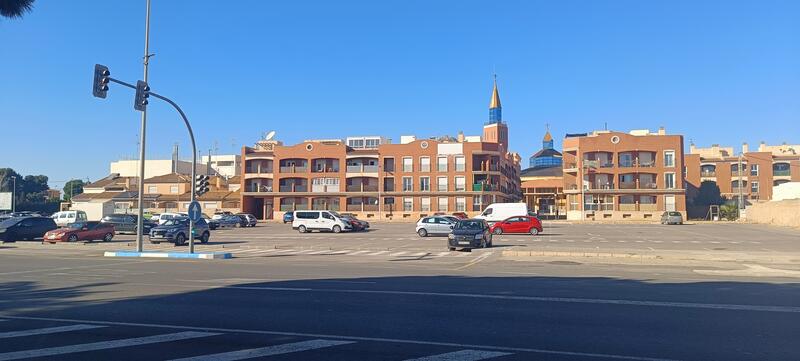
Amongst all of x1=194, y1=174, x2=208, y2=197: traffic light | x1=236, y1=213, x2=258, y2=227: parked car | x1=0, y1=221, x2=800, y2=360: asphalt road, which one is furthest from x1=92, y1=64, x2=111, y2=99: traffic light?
x1=236, y1=213, x2=258, y2=227: parked car

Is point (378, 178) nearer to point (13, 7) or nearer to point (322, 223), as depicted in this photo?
point (322, 223)

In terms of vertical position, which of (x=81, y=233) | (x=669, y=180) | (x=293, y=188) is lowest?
(x=81, y=233)

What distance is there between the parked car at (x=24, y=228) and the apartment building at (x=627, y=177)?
63391mm

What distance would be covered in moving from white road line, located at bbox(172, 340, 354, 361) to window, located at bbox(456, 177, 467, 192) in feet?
253

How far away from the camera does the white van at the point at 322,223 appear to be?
164 feet

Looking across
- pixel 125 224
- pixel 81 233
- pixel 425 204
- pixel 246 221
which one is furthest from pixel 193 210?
pixel 425 204

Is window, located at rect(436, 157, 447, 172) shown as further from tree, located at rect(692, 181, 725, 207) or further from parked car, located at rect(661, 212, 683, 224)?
tree, located at rect(692, 181, 725, 207)

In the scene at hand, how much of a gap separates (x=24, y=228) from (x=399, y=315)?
35.2m

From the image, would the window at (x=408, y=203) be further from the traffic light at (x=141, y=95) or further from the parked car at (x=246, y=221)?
the traffic light at (x=141, y=95)

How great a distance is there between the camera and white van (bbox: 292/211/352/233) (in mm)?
49906

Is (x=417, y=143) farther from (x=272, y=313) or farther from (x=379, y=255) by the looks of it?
(x=272, y=313)

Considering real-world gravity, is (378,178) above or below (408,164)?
below

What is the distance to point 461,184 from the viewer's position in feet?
278

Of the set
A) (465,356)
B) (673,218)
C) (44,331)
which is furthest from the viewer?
(673,218)
